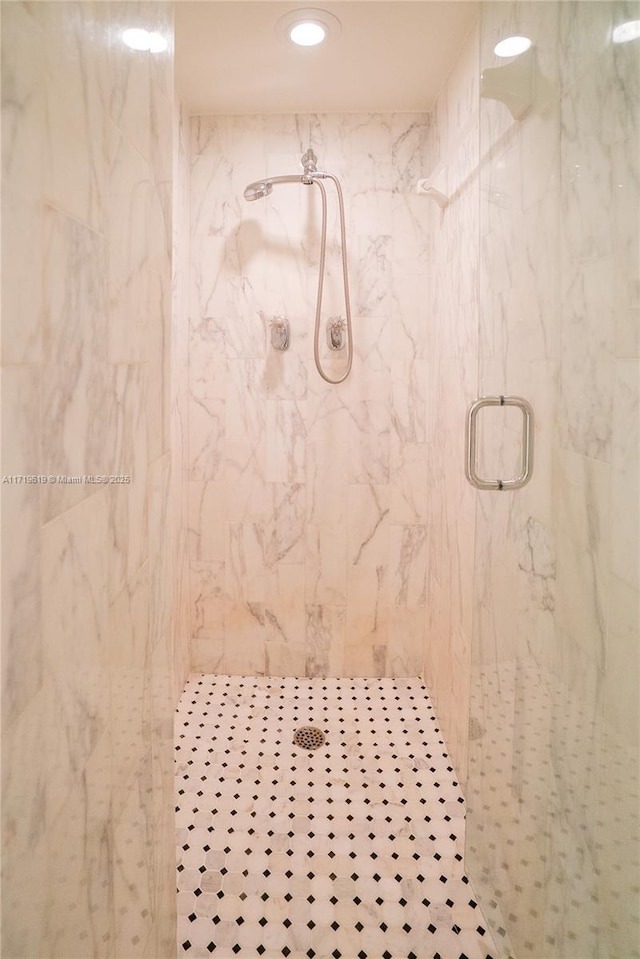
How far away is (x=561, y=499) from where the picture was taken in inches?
41.6

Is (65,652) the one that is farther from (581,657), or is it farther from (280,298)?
(280,298)

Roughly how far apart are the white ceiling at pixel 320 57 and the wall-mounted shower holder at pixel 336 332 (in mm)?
811

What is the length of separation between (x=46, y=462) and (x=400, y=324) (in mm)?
1968

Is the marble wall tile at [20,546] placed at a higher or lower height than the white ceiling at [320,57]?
lower

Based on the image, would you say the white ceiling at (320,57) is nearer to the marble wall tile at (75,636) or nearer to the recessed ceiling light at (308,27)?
the recessed ceiling light at (308,27)

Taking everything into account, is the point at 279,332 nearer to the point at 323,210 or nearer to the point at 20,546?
the point at 323,210

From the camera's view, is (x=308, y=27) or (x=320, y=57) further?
(x=320, y=57)

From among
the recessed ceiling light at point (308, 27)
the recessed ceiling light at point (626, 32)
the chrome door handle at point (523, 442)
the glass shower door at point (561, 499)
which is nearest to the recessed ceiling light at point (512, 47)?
the glass shower door at point (561, 499)

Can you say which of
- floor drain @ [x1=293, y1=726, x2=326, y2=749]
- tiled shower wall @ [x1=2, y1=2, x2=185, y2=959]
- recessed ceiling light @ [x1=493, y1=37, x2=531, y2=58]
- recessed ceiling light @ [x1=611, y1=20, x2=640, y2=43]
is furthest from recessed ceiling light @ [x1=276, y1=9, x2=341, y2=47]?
floor drain @ [x1=293, y1=726, x2=326, y2=749]

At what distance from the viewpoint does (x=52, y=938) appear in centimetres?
64

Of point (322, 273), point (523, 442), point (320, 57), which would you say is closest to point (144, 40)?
point (523, 442)

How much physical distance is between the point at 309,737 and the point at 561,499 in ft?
4.70

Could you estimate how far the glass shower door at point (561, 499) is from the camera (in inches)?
33.5

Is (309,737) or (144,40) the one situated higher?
(144,40)
